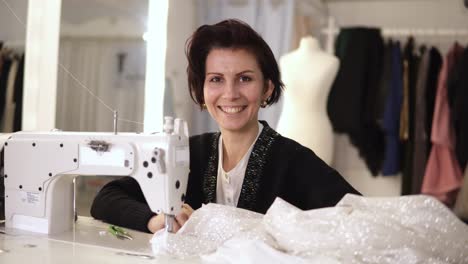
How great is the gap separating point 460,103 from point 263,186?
1779 millimetres

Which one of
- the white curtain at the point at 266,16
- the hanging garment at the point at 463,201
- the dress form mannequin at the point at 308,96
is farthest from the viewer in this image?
the hanging garment at the point at 463,201

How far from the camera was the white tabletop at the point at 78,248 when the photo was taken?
2.77ft

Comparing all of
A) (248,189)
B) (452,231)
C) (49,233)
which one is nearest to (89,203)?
(49,233)

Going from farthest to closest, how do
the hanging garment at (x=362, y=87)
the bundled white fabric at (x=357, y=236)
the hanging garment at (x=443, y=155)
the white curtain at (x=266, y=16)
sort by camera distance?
1. the hanging garment at (x=362, y=87)
2. the hanging garment at (x=443, y=155)
3. the white curtain at (x=266, y=16)
4. the bundled white fabric at (x=357, y=236)

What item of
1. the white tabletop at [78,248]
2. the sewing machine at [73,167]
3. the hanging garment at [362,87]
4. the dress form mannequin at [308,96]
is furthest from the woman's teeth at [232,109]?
the hanging garment at [362,87]

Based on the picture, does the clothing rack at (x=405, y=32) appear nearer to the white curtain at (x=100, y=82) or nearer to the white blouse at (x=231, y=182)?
the white curtain at (x=100, y=82)

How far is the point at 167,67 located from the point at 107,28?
9.4 inches

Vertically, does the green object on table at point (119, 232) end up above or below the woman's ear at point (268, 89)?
below

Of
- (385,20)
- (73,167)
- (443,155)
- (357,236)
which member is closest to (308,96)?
(443,155)

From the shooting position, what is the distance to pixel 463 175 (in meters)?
2.64

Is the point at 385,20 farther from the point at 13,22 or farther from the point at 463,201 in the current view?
the point at 13,22

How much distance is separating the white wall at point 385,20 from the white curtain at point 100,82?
1380 mm

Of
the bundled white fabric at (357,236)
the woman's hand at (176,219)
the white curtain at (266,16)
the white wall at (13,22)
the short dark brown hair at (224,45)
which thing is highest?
the white curtain at (266,16)

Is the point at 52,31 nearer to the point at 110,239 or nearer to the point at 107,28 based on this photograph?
the point at 107,28
